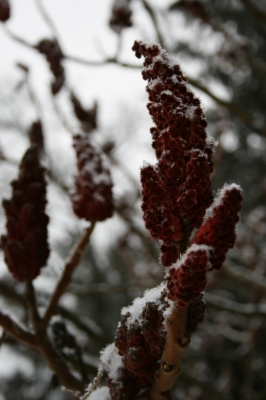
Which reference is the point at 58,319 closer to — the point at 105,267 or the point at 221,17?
the point at 221,17

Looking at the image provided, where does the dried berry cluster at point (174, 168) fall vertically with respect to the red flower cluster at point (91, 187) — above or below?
below

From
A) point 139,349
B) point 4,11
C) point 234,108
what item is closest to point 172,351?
point 139,349

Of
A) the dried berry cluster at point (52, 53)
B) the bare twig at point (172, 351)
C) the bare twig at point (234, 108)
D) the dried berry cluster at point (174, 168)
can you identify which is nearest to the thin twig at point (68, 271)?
the bare twig at point (172, 351)

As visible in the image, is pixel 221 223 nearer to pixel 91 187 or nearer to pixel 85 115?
pixel 91 187

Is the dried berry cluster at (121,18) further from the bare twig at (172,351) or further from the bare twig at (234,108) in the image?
the bare twig at (172,351)

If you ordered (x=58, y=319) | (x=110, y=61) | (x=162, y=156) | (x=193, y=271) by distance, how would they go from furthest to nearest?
(x=110, y=61) < (x=58, y=319) < (x=162, y=156) < (x=193, y=271)

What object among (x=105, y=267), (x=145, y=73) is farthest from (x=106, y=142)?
(x=105, y=267)
